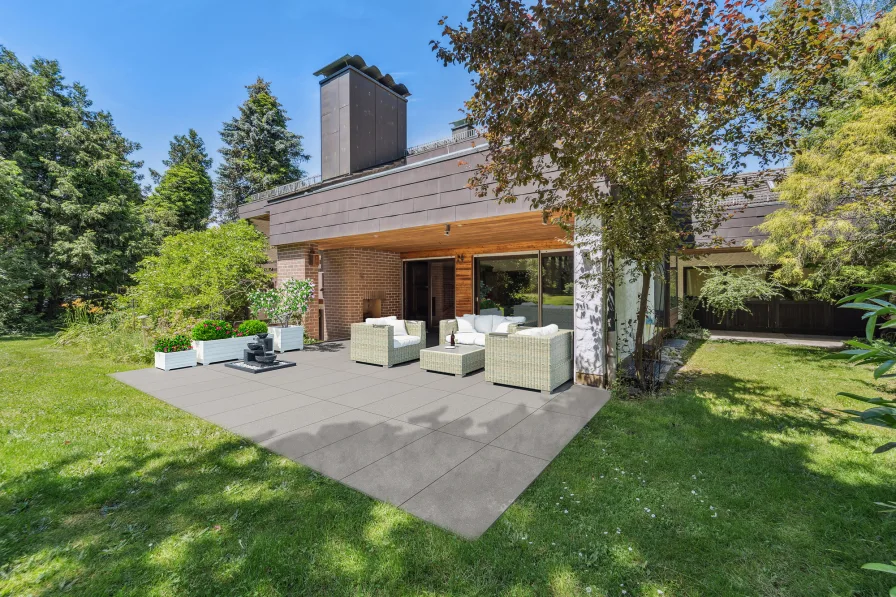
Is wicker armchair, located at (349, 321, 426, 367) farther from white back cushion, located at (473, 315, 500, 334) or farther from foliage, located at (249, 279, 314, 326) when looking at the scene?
foliage, located at (249, 279, 314, 326)

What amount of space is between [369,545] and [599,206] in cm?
388

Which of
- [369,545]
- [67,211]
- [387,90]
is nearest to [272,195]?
[387,90]

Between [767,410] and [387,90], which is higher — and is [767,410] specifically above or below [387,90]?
below

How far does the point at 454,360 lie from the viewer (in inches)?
232

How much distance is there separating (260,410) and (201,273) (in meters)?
5.13

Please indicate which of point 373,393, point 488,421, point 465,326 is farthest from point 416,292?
point 488,421

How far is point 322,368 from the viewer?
21.4 feet

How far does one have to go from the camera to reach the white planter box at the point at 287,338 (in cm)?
812

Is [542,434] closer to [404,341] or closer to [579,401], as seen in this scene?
[579,401]

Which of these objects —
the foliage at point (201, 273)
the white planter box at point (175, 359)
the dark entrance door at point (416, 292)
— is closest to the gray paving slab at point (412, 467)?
the white planter box at point (175, 359)

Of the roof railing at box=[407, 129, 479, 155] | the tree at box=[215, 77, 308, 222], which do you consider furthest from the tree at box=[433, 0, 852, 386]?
the tree at box=[215, 77, 308, 222]

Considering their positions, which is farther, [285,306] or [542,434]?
[285,306]

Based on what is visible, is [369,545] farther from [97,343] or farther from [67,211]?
[67,211]

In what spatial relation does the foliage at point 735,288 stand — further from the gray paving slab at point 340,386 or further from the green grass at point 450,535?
the gray paving slab at point 340,386
